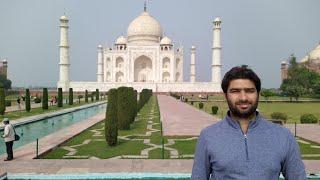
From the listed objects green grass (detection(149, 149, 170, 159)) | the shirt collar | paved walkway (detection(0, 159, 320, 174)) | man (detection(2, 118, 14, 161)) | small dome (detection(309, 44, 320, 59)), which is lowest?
green grass (detection(149, 149, 170, 159))

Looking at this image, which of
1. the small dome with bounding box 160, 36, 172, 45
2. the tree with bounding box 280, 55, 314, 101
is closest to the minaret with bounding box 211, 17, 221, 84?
the small dome with bounding box 160, 36, 172, 45

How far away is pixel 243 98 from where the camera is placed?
1577mm

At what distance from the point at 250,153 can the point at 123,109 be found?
9.01 m

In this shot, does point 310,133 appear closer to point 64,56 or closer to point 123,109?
point 123,109

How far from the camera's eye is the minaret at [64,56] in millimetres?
43562

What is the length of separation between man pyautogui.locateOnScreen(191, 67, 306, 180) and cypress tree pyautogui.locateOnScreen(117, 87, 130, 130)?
8.66 metres

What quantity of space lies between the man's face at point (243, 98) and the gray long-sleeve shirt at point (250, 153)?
0.14 ft

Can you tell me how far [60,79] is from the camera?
44.2 metres

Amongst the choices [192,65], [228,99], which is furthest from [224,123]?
[192,65]

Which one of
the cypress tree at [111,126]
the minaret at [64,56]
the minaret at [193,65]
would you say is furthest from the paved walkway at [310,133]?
the minaret at [193,65]

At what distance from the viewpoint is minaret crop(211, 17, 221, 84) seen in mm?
44281

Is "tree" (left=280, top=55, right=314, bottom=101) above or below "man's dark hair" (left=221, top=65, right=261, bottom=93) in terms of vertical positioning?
above

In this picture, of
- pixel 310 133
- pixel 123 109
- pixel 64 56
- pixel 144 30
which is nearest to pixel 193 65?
pixel 144 30

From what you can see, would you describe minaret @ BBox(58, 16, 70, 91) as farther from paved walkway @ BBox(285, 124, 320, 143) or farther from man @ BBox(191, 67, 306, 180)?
man @ BBox(191, 67, 306, 180)
